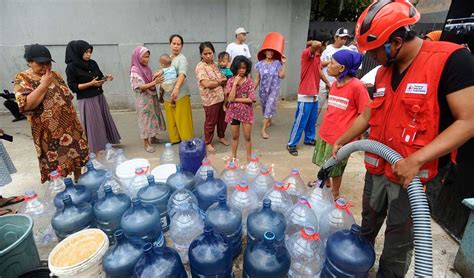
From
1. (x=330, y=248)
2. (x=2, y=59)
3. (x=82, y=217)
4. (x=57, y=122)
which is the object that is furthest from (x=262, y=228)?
(x=2, y=59)

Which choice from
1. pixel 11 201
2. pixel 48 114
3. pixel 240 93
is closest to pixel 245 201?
pixel 240 93

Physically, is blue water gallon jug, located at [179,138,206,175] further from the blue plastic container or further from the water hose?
the water hose

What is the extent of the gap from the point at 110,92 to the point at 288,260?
275 inches

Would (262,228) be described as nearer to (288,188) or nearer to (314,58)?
(288,188)

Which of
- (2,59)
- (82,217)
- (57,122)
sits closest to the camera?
(82,217)

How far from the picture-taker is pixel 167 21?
22.2 feet

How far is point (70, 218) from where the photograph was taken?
2.13 metres

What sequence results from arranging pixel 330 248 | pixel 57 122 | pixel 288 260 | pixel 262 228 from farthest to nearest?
A: pixel 57 122, pixel 262 228, pixel 330 248, pixel 288 260

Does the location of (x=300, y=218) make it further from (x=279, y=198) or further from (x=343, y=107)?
(x=343, y=107)

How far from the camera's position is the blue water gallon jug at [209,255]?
172 centimetres

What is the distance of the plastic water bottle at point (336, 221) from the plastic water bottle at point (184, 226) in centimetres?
108

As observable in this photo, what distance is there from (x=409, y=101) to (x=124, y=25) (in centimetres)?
697

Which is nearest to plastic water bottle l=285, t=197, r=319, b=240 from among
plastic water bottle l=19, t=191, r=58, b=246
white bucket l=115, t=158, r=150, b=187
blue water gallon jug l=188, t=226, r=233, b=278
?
blue water gallon jug l=188, t=226, r=233, b=278

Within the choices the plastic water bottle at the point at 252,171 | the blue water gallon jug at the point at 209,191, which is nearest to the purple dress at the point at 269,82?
the plastic water bottle at the point at 252,171
